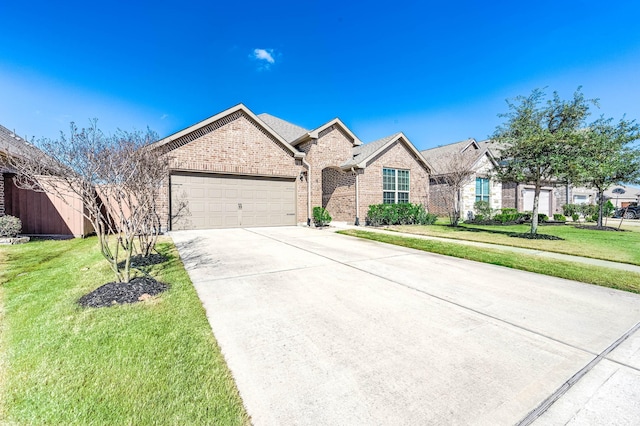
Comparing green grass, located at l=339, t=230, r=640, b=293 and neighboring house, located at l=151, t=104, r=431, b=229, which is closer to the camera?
green grass, located at l=339, t=230, r=640, b=293

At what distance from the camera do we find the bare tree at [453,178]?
1566cm

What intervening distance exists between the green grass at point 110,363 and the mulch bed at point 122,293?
0.17 metres

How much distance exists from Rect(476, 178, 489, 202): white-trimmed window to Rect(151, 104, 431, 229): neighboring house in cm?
554

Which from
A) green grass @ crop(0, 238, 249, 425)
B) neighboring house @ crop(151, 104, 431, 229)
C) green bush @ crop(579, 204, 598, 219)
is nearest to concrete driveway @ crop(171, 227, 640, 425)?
green grass @ crop(0, 238, 249, 425)

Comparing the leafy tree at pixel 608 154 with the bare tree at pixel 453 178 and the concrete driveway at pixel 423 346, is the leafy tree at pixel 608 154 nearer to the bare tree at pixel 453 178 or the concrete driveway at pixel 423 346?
the bare tree at pixel 453 178

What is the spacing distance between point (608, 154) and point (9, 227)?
74.2 ft

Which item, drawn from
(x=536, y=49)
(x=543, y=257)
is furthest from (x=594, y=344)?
(x=536, y=49)

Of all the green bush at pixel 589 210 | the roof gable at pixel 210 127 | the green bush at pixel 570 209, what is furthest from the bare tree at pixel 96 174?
the green bush at pixel 570 209

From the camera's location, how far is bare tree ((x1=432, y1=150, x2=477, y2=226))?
51.4 ft

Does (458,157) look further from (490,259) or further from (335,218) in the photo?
(490,259)

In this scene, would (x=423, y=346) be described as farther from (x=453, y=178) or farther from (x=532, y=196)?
(x=532, y=196)

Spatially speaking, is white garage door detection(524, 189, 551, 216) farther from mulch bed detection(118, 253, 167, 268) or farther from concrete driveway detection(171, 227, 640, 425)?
mulch bed detection(118, 253, 167, 268)

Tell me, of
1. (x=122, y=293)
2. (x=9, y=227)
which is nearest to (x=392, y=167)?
(x=122, y=293)

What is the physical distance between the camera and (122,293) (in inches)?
157
